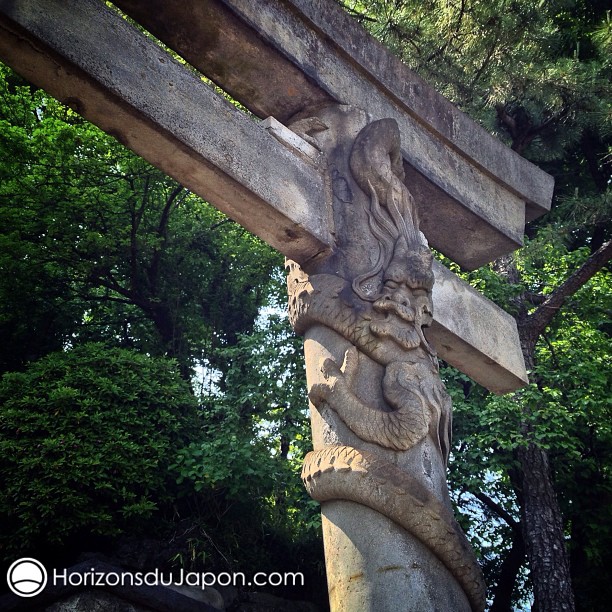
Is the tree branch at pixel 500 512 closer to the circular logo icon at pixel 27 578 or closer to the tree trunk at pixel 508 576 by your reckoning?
the tree trunk at pixel 508 576

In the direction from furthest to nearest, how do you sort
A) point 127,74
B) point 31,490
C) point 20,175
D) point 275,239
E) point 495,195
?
point 20,175 → point 31,490 → point 495,195 → point 275,239 → point 127,74

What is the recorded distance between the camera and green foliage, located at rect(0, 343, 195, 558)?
763 centimetres

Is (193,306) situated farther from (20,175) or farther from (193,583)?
(193,583)

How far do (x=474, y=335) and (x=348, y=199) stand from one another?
40.1 inches

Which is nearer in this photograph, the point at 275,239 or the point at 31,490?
the point at 275,239

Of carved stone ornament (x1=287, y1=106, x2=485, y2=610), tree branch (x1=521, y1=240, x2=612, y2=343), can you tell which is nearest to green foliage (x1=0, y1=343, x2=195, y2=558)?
tree branch (x1=521, y1=240, x2=612, y2=343)

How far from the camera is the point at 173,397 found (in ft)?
30.6

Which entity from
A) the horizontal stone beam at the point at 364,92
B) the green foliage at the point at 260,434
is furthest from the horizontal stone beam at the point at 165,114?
the green foliage at the point at 260,434

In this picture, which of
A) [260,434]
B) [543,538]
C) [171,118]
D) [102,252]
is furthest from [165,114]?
[102,252]

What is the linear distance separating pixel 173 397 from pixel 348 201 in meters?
5.98

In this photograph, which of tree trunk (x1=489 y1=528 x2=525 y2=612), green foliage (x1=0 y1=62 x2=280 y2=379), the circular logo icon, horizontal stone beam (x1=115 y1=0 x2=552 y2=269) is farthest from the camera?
green foliage (x1=0 y1=62 x2=280 y2=379)

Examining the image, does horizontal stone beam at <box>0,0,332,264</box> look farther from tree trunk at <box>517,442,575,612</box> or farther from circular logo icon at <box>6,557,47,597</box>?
tree trunk at <box>517,442,575,612</box>

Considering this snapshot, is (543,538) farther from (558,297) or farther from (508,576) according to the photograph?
(558,297)

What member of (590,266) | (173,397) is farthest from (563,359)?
(173,397)
